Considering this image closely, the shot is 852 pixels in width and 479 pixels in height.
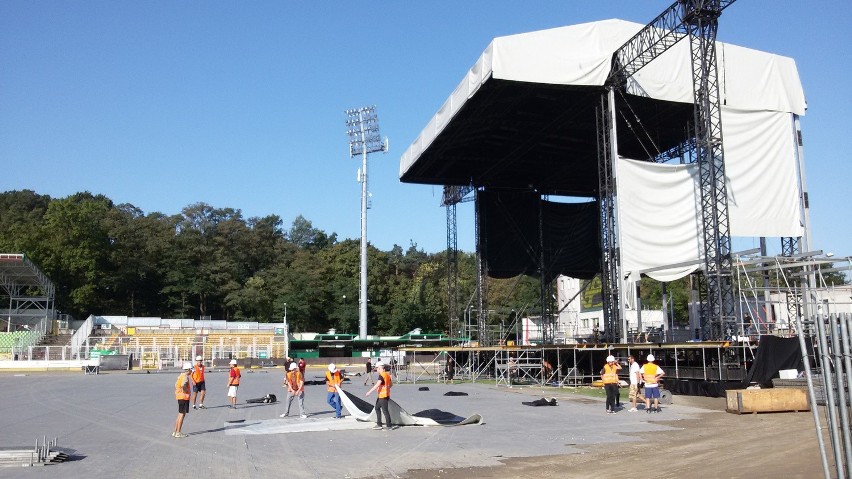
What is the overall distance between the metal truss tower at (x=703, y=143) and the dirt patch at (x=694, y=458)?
12385 mm

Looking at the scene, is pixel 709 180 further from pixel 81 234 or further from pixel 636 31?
pixel 81 234

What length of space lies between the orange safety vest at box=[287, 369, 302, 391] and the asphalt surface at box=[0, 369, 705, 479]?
0.87 m

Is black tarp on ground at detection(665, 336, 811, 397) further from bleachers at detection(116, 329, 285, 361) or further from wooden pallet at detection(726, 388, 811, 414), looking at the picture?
bleachers at detection(116, 329, 285, 361)

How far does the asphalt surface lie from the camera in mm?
11961

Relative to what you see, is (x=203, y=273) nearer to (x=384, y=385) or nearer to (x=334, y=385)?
(x=334, y=385)

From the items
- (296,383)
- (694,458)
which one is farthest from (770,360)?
(296,383)

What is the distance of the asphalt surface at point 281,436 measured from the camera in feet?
39.2

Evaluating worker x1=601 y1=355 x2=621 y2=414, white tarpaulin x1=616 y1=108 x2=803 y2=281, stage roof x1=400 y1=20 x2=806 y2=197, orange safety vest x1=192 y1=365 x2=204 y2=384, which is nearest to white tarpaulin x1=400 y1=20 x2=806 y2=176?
stage roof x1=400 y1=20 x2=806 y2=197

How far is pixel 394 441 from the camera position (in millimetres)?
14961

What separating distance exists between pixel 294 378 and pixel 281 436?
357 cm

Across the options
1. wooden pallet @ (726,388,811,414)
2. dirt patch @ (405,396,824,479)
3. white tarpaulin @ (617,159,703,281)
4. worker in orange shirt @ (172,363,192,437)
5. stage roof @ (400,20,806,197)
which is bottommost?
dirt patch @ (405,396,824,479)

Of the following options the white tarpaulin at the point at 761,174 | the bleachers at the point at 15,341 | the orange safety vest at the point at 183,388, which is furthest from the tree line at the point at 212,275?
the orange safety vest at the point at 183,388

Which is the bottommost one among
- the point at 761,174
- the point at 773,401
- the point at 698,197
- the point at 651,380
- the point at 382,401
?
the point at 773,401

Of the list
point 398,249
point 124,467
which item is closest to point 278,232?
point 398,249
